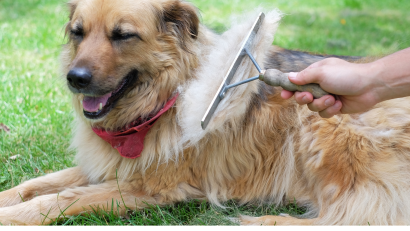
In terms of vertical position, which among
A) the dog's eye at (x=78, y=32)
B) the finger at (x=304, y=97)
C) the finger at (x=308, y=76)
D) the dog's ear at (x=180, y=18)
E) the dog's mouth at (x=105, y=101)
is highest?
the dog's eye at (x=78, y=32)

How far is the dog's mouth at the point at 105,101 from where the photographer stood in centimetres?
297

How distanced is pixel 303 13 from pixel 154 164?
8.70m

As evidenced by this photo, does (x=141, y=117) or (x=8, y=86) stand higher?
(x=8, y=86)

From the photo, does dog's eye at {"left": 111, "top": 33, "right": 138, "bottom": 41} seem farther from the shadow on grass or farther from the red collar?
the shadow on grass

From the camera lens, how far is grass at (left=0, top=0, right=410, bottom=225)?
3.10 meters

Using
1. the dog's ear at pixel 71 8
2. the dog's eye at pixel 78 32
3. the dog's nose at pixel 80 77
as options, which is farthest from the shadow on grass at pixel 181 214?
the dog's ear at pixel 71 8

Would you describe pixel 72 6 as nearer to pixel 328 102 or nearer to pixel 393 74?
pixel 328 102

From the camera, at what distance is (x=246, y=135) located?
3.11 m

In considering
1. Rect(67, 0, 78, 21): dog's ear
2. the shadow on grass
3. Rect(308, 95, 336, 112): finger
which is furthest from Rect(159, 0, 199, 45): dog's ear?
the shadow on grass

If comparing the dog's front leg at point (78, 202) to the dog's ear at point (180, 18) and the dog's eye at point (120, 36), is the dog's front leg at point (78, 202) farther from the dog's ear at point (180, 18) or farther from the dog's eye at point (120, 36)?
the dog's ear at point (180, 18)

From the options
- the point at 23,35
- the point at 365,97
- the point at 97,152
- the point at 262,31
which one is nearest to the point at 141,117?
the point at 97,152

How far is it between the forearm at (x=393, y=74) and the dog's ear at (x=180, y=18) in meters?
1.46

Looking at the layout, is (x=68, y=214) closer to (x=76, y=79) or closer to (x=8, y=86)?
(x=76, y=79)

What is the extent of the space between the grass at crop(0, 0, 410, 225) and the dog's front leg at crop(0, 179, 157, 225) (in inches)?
2.8
